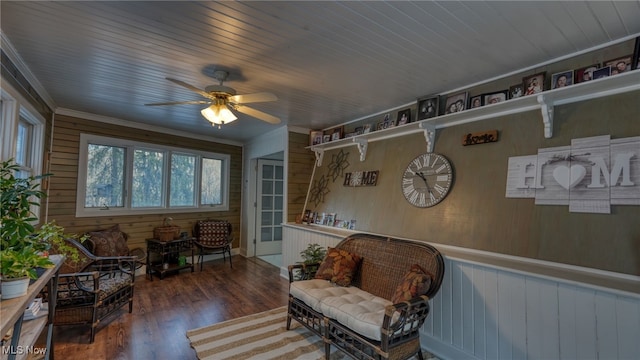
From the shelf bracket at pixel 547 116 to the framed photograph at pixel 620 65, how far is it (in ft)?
1.24

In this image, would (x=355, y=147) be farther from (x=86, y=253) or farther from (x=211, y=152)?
(x=86, y=253)

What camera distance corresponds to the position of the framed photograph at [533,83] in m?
2.24

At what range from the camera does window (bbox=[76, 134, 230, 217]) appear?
411cm

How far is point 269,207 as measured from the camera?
5.94 metres

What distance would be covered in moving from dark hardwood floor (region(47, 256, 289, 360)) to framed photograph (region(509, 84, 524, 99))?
10.6ft

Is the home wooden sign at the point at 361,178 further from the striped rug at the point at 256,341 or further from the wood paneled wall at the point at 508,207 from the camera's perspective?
the striped rug at the point at 256,341

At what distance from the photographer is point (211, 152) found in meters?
5.45

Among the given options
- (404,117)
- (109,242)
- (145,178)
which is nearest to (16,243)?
(109,242)

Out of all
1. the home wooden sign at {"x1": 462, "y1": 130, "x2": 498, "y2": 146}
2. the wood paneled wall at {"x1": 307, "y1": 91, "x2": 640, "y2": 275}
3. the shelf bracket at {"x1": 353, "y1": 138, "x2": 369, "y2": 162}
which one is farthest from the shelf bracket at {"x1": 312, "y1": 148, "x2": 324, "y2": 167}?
the home wooden sign at {"x1": 462, "y1": 130, "x2": 498, "y2": 146}

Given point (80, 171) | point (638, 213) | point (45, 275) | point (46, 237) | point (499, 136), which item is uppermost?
point (499, 136)

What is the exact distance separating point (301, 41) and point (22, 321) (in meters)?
2.36

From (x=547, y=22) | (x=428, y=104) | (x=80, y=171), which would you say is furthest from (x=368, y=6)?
(x=80, y=171)

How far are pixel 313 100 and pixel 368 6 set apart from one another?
168 centimetres

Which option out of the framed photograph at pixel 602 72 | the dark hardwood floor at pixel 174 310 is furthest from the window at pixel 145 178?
the framed photograph at pixel 602 72
